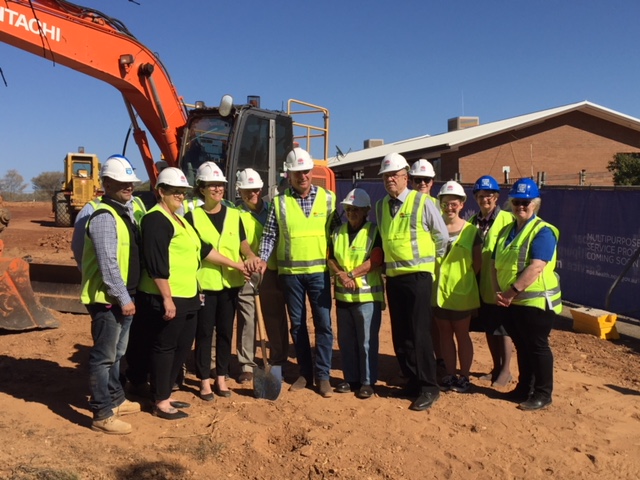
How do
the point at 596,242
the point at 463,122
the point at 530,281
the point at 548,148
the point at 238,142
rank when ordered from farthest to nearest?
the point at 463,122
the point at 548,148
the point at 596,242
the point at 238,142
the point at 530,281

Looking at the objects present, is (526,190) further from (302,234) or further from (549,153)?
(549,153)

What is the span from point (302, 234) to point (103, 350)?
73.5 inches

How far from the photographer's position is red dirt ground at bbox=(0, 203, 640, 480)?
4.24 metres

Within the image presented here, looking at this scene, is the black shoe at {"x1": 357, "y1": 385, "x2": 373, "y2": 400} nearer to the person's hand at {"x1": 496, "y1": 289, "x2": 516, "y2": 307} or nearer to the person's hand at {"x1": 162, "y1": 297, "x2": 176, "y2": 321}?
the person's hand at {"x1": 496, "y1": 289, "x2": 516, "y2": 307}

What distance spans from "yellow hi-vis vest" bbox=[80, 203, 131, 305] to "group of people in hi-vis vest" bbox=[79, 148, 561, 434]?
0.01 meters

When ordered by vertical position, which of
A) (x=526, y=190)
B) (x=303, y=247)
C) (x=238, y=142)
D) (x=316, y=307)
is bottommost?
(x=316, y=307)

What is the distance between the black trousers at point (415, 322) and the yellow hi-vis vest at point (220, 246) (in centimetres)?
133

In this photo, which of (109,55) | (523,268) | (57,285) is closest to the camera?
(523,268)

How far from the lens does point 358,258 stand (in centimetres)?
549

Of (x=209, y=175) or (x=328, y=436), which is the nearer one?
(x=328, y=436)

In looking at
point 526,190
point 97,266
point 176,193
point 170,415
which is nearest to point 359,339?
point 170,415

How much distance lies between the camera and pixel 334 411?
529cm

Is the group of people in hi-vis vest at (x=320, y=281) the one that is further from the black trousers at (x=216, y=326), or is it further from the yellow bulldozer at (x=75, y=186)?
the yellow bulldozer at (x=75, y=186)

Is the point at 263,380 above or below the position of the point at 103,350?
below
